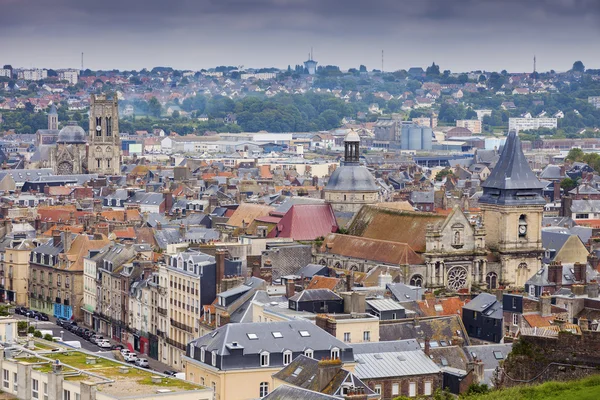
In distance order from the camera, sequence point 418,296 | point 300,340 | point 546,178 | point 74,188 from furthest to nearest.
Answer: point 546,178, point 74,188, point 418,296, point 300,340

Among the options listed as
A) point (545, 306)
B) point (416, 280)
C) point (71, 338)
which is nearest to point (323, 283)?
point (545, 306)

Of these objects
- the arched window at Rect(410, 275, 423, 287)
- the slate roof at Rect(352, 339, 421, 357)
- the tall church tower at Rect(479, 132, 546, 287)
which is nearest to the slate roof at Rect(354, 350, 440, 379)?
the slate roof at Rect(352, 339, 421, 357)

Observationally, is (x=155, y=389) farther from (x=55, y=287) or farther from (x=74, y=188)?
(x=74, y=188)

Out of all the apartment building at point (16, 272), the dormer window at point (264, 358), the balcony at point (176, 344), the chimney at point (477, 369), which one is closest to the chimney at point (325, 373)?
the dormer window at point (264, 358)

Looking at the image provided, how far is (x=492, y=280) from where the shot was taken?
9212 centimetres

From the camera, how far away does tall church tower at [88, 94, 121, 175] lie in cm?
19075

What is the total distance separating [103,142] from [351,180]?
92943 millimetres

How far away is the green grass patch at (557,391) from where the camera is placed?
43375mm

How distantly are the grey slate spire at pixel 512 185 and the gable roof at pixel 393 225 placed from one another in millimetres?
3980

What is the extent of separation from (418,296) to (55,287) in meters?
31.9

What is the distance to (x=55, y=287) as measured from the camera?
101312 millimetres

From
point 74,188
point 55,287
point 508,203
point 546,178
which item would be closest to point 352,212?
point 508,203

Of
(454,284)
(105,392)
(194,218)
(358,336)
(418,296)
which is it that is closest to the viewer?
(105,392)

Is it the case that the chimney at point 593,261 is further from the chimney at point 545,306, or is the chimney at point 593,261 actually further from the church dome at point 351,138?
the chimney at point 545,306
